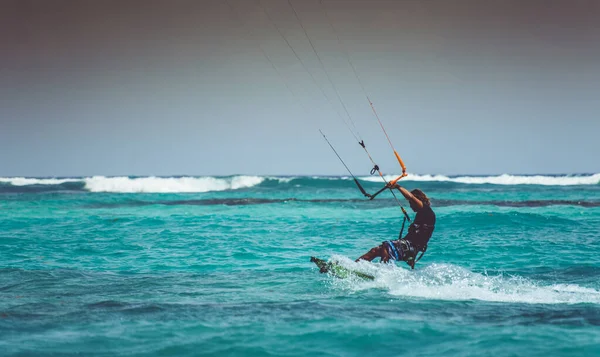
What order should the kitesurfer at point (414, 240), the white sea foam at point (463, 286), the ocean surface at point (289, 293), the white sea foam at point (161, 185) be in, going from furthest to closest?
1. the white sea foam at point (161, 185)
2. the kitesurfer at point (414, 240)
3. the white sea foam at point (463, 286)
4. the ocean surface at point (289, 293)

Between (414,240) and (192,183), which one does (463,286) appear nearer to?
(414,240)

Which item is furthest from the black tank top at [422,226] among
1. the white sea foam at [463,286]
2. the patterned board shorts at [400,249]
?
the white sea foam at [463,286]

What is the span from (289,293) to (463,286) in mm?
3333

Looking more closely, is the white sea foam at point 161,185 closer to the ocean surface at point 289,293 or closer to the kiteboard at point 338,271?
the ocean surface at point 289,293

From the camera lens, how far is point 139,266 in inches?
550

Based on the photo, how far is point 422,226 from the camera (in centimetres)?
1092

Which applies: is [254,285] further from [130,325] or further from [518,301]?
[518,301]

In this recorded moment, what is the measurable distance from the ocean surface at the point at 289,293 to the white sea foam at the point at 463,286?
44 mm

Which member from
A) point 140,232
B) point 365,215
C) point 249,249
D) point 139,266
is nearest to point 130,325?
point 139,266

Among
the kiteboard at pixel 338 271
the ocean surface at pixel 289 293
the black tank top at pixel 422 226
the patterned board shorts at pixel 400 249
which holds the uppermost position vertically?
the black tank top at pixel 422 226

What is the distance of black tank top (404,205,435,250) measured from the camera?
10.9 meters

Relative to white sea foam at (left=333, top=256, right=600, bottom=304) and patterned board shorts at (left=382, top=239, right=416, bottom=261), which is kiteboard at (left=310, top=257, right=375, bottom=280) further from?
patterned board shorts at (left=382, top=239, right=416, bottom=261)

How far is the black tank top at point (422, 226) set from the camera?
10.9 meters

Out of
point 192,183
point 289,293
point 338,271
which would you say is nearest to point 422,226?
point 338,271
